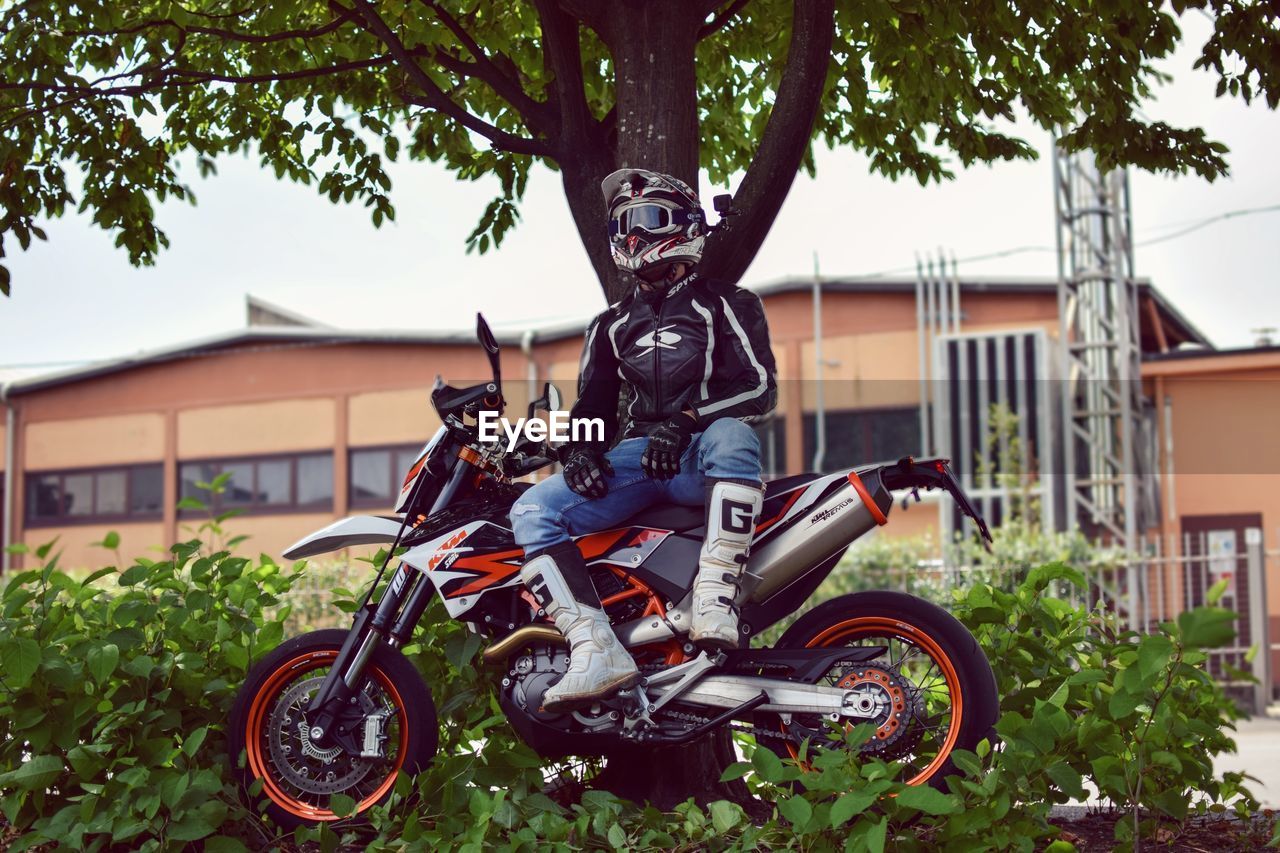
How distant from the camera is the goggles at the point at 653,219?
4.64m

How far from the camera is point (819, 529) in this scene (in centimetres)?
433

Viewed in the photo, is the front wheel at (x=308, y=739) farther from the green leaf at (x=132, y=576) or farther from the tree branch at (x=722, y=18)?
the tree branch at (x=722, y=18)

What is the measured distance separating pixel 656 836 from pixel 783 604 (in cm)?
93

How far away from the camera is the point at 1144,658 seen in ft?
11.8

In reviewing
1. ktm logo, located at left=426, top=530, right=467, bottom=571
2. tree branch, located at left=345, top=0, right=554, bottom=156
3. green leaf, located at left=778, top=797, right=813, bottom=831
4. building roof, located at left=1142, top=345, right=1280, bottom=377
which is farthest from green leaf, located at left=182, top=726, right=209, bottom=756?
building roof, located at left=1142, top=345, right=1280, bottom=377

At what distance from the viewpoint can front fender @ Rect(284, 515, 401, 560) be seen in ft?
15.3

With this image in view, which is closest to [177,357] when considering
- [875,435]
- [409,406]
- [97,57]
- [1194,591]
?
[409,406]

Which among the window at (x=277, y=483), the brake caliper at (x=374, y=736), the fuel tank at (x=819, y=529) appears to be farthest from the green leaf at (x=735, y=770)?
the window at (x=277, y=483)

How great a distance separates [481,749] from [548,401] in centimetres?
121

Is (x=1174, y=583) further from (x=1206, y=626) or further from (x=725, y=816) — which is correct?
(x=1206, y=626)

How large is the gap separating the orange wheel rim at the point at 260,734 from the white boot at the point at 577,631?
571 millimetres

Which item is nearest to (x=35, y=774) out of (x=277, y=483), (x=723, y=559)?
(x=723, y=559)

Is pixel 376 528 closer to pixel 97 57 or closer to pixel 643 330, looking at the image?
pixel 643 330

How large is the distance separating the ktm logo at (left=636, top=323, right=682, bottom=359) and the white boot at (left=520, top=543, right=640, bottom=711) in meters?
0.73
